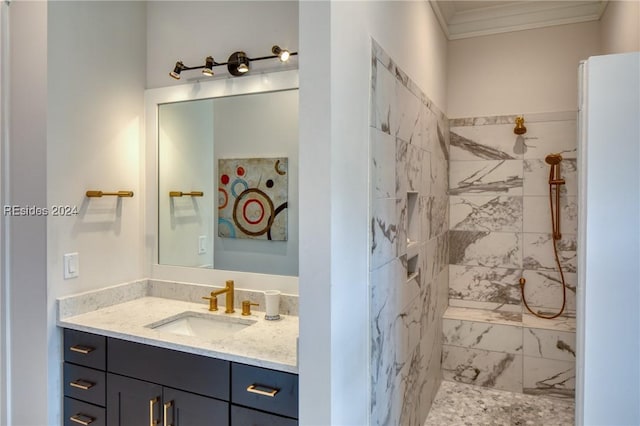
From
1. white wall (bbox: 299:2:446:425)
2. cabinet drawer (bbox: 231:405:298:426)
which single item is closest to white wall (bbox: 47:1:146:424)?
cabinet drawer (bbox: 231:405:298:426)

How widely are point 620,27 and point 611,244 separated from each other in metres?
1.67

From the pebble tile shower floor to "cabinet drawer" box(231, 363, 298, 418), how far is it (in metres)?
1.49

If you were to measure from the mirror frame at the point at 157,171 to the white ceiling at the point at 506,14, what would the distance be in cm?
144

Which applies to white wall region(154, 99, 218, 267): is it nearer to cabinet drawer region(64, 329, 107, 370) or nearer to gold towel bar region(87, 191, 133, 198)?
gold towel bar region(87, 191, 133, 198)

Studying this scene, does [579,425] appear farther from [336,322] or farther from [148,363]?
[148,363]

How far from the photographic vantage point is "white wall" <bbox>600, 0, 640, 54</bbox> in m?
2.04

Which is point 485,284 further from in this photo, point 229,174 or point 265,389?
point 265,389

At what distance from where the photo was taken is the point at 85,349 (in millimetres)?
1924

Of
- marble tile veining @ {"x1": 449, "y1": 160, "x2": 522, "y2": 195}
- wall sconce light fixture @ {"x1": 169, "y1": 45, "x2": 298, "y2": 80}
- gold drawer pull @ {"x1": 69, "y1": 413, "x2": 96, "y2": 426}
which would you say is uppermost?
wall sconce light fixture @ {"x1": 169, "y1": 45, "x2": 298, "y2": 80}

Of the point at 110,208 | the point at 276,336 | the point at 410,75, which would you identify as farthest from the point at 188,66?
the point at 276,336

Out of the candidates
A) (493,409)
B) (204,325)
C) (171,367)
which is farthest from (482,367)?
(171,367)

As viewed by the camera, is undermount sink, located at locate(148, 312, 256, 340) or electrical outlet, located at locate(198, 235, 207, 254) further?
electrical outlet, located at locate(198, 235, 207, 254)

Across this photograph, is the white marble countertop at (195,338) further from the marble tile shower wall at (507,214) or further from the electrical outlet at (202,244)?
the marble tile shower wall at (507,214)

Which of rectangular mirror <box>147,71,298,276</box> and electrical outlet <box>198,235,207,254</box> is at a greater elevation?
rectangular mirror <box>147,71,298,276</box>
